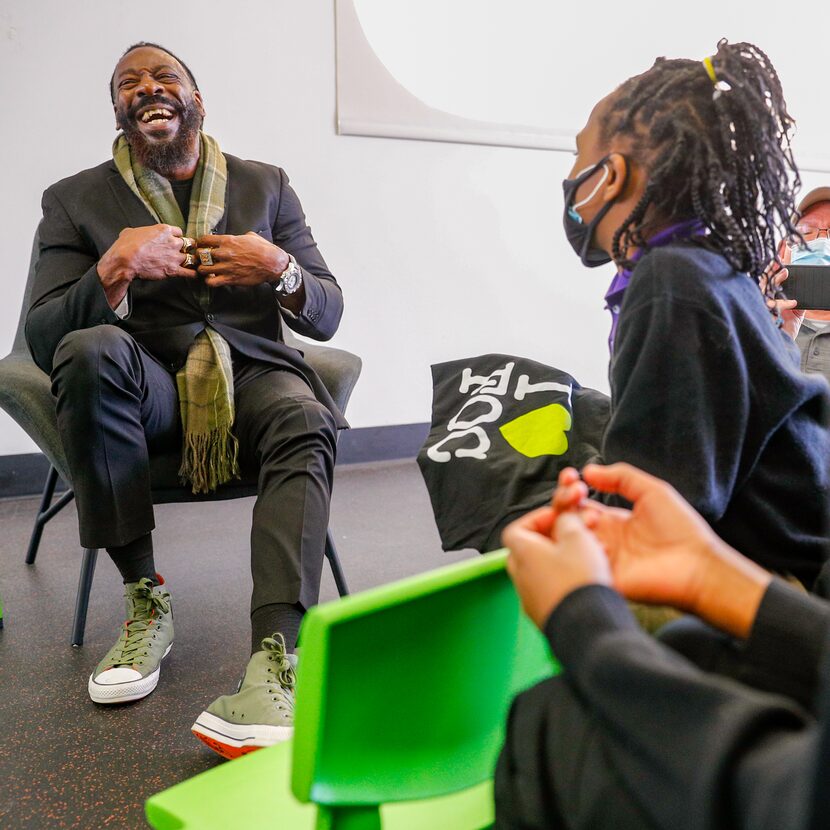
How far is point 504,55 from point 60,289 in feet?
6.94

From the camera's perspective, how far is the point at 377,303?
10.3ft

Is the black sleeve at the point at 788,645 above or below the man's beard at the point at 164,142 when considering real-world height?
below

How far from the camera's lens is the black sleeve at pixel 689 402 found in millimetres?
768

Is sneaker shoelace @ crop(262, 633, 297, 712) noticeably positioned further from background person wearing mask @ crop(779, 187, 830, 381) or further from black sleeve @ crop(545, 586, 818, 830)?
background person wearing mask @ crop(779, 187, 830, 381)

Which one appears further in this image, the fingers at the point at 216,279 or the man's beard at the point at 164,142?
the man's beard at the point at 164,142

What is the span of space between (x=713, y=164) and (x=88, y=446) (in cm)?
112

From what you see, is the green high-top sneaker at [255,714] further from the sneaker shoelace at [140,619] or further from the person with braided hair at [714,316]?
the person with braided hair at [714,316]

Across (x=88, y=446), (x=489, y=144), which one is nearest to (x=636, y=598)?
(x=88, y=446)

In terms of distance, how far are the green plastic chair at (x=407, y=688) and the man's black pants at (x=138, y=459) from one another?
0.65 metres

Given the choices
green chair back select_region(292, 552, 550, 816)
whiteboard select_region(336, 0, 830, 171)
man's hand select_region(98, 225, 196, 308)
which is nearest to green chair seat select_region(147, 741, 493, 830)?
green chair back select_region(292, 552, 550, 816)

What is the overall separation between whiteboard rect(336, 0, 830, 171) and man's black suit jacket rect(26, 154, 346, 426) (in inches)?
50.8

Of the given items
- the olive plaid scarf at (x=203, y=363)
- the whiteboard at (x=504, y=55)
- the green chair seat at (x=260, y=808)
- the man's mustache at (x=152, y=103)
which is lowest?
the green chair seat at (x=260, y=808)

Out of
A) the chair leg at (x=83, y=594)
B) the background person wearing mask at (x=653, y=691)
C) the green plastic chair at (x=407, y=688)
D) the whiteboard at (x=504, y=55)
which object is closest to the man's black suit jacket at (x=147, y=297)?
the chair leg at (x=83, y=594)

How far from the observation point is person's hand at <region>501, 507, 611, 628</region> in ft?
1.70
